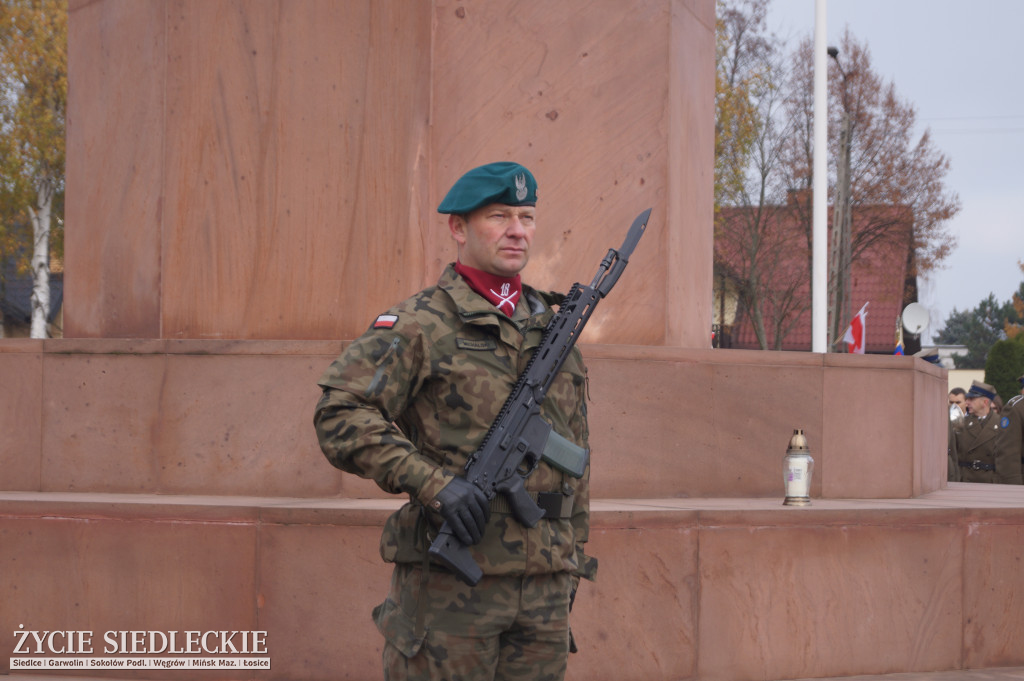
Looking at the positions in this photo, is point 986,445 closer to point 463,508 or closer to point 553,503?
point 553,503

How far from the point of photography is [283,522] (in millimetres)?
5480

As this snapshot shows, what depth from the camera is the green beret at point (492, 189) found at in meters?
3.30

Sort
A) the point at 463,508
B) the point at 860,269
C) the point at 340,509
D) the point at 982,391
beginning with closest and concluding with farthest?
the point at 463,508 → the point at 340,509 → the point at 982,391 → the point at 860,269

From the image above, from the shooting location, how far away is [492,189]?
3.29 metres

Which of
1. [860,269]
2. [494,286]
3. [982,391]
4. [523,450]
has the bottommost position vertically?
[523,450]

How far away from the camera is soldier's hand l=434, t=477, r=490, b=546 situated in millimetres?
2992

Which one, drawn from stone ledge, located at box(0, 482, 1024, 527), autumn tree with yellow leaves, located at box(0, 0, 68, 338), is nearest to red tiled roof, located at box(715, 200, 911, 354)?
autumn tree with yellow leaves, located at box(0, 0, 68, 338)

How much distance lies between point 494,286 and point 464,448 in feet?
1.58

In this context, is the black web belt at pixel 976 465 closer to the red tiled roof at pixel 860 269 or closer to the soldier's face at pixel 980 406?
the soldier's face at pixel 980 406

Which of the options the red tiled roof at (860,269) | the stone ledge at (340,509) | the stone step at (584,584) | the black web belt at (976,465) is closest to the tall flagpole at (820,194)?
the stone ledge at (340,509)

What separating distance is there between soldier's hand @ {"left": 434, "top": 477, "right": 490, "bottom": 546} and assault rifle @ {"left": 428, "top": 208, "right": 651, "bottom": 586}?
0.05 meters

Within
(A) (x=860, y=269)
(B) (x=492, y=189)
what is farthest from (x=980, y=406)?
(A) (x=860, y=269)

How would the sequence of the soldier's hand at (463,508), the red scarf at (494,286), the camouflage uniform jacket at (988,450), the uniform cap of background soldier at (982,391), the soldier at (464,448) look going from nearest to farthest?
the soldier's hand at (463,508), the soldier at (464,448), the red scarf at (494,286), the camouflage uniform jacket at (988,450), the uniform cap of background soldier at (982,391)

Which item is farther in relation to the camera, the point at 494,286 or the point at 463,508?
the point at 494,286
